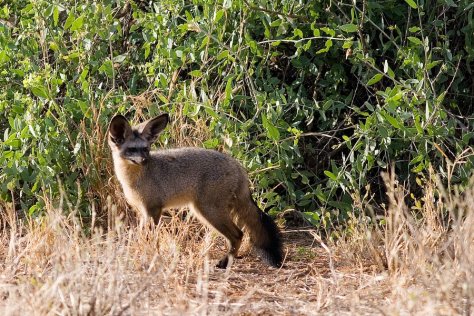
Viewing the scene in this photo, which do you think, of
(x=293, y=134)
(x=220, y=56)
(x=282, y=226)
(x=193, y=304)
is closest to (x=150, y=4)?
(x=220, y=56)

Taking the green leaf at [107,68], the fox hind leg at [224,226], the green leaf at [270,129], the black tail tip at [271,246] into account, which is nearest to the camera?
the black tail tip at [271,246]

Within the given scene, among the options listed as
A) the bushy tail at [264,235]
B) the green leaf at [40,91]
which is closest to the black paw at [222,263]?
the bushy tail at [264,235]

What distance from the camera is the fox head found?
24.2 feet

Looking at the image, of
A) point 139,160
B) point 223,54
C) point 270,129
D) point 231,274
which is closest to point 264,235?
point 231,274

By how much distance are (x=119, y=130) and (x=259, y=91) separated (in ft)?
5.36

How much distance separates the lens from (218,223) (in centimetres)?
735

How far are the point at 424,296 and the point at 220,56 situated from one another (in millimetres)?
3450

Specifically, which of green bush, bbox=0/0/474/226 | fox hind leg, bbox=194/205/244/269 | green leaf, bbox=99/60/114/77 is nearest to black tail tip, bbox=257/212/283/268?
fox hind leg, bbox=194/205/244/269

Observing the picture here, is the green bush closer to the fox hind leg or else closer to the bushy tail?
the bushy tail

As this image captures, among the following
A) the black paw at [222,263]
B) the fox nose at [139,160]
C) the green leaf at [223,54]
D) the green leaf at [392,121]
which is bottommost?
the black paw at [222,263]

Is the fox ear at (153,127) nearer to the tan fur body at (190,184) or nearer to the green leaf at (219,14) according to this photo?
the tan fur body at (190,184)

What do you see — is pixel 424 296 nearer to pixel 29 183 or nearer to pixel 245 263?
pixel 245 263

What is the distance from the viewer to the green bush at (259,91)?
7.92 m

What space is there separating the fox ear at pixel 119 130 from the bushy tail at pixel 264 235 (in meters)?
1.14
